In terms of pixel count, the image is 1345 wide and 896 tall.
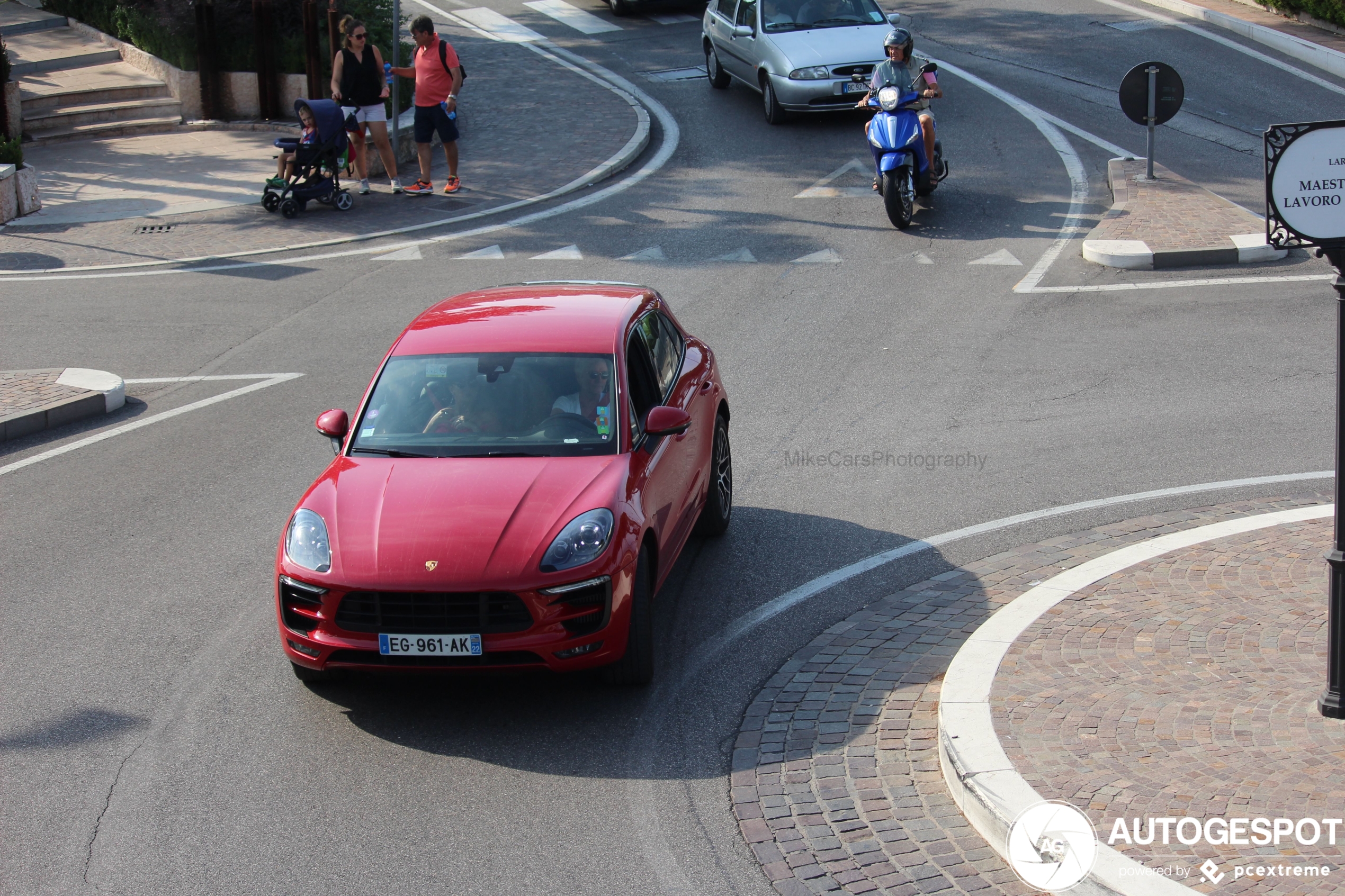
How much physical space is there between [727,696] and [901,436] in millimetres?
4044

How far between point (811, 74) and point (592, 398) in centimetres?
1379

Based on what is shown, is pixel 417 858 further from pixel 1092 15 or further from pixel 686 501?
pixel 1092 15

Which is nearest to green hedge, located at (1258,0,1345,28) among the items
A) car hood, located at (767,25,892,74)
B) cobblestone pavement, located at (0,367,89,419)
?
car hood, located at (767,25,892,74)

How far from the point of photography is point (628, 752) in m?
6.12

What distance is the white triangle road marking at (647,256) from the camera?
49.8 ft

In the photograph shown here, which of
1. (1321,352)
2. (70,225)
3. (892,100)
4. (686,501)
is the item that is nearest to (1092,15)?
(892,100)

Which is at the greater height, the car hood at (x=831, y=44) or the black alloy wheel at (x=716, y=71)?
the car hood at (x=831, y=44)

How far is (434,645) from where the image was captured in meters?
6.16

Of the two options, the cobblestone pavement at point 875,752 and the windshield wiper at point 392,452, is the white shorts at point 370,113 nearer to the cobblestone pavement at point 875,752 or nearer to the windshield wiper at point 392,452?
the windshield wiper at point 392,452

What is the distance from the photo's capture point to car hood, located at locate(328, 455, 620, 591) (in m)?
6.18

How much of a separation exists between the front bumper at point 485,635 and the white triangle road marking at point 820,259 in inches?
355

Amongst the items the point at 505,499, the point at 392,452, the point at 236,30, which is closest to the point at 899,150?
the point at 392,452

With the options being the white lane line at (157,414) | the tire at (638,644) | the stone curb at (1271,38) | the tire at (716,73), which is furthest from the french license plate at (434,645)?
the stone curb at (1271,38)

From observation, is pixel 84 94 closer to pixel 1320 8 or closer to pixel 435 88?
pixel 435 88
